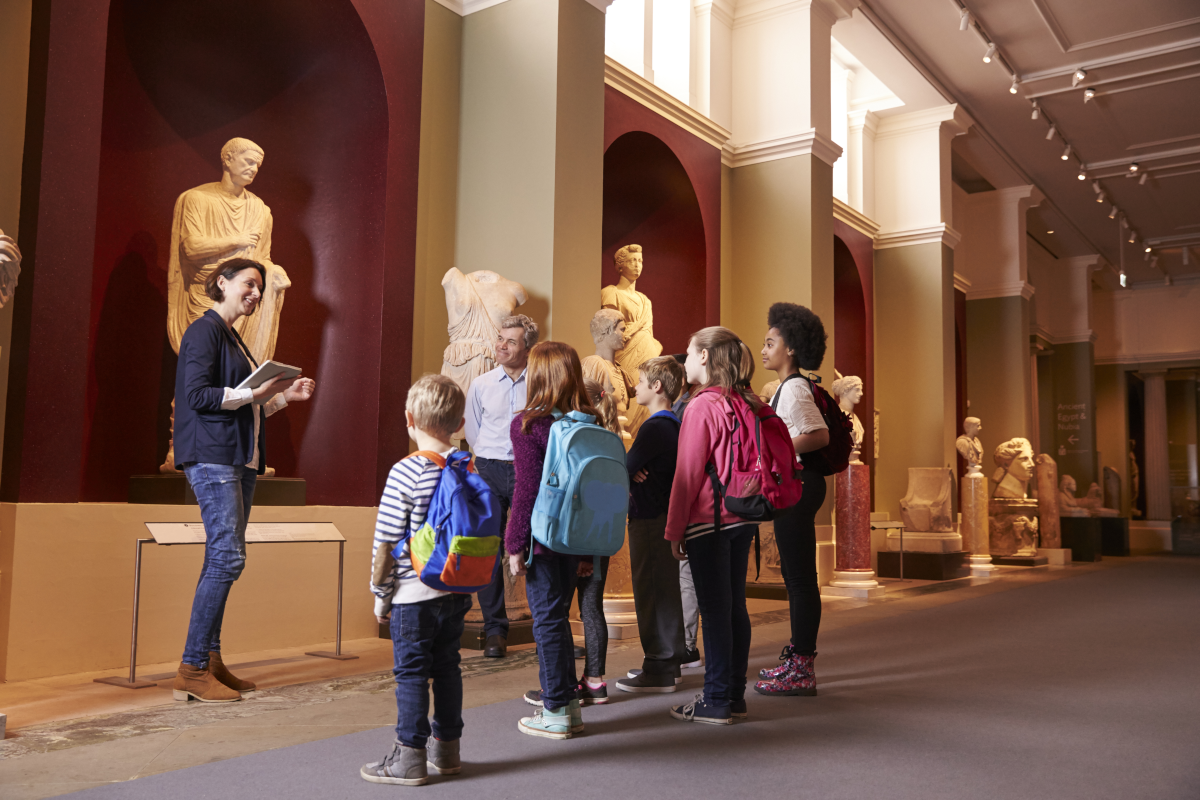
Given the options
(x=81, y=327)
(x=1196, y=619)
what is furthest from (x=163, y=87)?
(x=1196, y=619)

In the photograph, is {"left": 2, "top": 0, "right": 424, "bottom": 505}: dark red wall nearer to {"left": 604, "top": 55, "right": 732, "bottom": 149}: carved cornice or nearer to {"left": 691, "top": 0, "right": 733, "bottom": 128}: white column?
{"left": 604, "top": 55, "right": 732, "bottom": 149}: carved cornice

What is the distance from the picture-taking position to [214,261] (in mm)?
4910

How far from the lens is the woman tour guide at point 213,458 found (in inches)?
136

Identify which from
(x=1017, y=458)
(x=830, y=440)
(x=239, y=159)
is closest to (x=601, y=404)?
(x=830, y=440)

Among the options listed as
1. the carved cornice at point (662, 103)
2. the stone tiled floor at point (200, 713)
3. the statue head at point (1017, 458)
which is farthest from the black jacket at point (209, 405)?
the statue head at point (1017, 458)

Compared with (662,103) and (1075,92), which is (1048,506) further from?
(662,103)

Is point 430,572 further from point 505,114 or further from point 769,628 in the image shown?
point 505,114

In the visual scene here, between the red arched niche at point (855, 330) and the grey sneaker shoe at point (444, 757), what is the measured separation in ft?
33.5

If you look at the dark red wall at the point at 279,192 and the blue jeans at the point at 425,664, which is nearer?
the blue jeans at the point at 425,664

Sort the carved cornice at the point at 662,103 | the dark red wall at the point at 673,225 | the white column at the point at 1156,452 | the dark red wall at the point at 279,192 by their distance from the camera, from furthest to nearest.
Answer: the white column at the point at 1156,452 < the dark red wall at the point at 673,225 < the carved cornice at the point at 662,103 < the dark red wall at the point at 279,192

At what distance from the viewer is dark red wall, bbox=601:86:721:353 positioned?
8.84m

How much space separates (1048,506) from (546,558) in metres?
13.5

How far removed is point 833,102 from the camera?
39.1 ft

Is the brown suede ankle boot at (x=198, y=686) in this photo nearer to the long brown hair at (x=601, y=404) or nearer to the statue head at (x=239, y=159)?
the long brown hair at (x=601, y=404)
